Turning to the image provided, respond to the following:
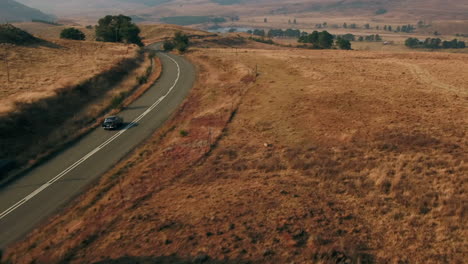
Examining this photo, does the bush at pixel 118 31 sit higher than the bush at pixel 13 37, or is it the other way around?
the bush at pixel 118 31

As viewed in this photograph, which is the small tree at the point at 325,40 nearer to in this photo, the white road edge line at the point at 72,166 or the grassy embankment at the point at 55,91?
the grassy embankment at the point at 55,91

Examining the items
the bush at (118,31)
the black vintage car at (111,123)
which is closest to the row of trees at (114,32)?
the bush at (118,31)

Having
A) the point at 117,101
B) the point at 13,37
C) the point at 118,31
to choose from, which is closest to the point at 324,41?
the point at 118,31

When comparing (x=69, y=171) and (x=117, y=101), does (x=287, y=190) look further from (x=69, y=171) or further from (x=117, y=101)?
(x=117, y=101)

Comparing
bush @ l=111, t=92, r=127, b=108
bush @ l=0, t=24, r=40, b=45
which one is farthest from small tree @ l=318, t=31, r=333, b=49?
bush @ l=111, t=92, r=127, b=108

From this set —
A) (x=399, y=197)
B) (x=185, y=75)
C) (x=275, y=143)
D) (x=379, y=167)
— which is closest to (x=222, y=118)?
(x=275, y=143)

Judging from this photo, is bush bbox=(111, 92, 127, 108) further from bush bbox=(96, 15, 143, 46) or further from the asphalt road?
bush bbox=(96, 15, 143, 46)
